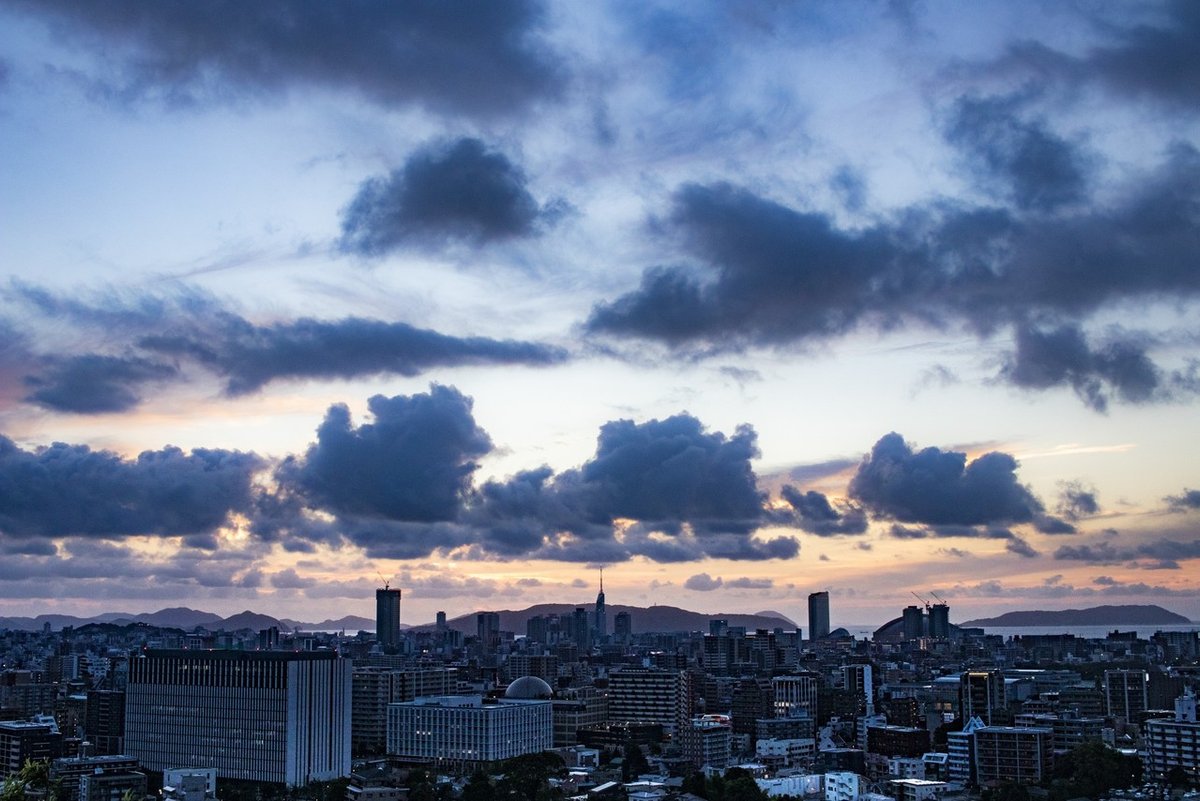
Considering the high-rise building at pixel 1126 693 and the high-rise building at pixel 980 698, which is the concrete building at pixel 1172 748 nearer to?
the high-rise building at pixel 980 698

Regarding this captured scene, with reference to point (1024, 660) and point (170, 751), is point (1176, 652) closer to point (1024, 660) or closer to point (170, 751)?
point (1024, 660)

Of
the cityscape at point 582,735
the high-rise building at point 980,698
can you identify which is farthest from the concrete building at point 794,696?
the high-rise building at point 980,698

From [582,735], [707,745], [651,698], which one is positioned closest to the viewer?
[707,745]

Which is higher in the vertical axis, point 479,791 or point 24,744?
point 24,744

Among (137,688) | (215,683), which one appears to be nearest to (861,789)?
(215,683)

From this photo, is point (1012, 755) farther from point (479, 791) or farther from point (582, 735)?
point (582, 735)

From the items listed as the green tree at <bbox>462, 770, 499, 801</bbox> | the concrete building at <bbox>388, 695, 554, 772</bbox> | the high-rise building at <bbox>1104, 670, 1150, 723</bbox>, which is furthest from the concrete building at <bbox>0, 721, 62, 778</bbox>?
the high-rise building at <bbox>1104, 670, 1150, 723</bbox>

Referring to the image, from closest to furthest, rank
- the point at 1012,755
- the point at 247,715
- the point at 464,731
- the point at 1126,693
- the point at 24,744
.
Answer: the point at 1012,755 < the point at 24,744 < the point at 247,715 < the point at 464,731 < the point at 1126,693

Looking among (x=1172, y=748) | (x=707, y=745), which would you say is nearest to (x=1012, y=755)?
(x=1172, y=748)
